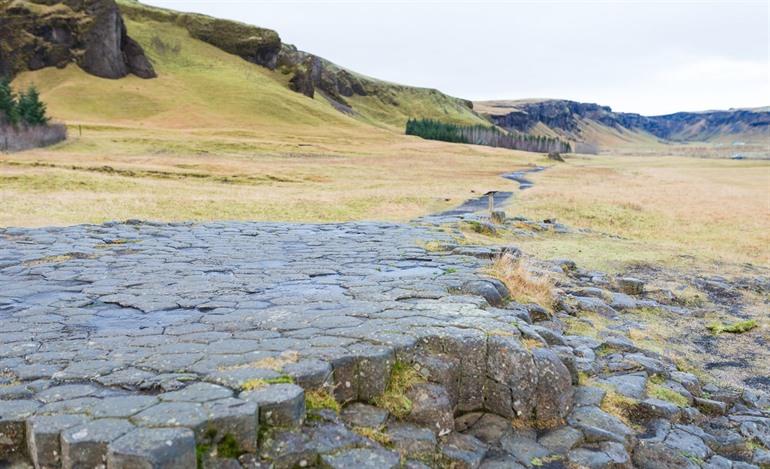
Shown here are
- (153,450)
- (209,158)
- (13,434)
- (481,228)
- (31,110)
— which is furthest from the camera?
(31,110)

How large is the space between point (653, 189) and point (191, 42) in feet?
456

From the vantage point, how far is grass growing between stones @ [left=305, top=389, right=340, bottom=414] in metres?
5.70

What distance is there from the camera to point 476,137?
177 metres

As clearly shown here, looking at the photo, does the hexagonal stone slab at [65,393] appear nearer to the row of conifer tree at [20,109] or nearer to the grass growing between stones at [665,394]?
the grass growing between stones at [665,394]

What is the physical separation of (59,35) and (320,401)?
138 metres

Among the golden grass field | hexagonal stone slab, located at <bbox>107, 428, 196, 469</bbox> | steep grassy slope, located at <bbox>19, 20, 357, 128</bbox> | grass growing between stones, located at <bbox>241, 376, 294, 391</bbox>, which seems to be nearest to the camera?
hexagonal stone slab, located at <bbox>107, 428, 196, 469</bbox>

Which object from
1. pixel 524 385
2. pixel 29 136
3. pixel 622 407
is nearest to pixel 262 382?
pixel 524 385

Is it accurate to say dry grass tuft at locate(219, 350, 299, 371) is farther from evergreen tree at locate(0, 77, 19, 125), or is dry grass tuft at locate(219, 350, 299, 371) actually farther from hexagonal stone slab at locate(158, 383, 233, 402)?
evergreen tree at locate(0, 77, 19, 125)

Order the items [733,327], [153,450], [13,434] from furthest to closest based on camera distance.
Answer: [733,327]
[13,434]
[153,450]

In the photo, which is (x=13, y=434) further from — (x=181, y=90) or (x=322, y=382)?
(x=181, y=90)

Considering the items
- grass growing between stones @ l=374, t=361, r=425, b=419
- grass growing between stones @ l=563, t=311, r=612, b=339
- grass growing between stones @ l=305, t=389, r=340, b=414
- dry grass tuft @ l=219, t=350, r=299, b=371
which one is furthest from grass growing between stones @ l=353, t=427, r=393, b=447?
grass growing between stones @ l=563, t=311, r=612, b=339

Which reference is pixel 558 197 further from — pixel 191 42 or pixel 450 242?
pixel 191 42

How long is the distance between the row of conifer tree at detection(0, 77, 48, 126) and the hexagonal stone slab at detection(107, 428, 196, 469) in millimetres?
68232

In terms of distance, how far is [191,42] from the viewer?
154m
